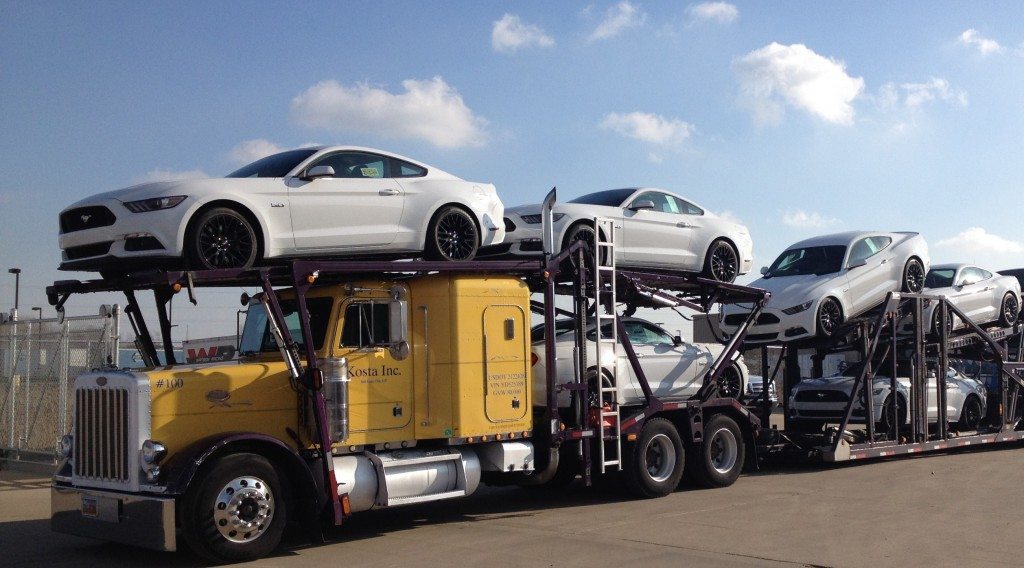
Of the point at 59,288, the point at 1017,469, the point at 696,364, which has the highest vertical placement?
the point at 59,288

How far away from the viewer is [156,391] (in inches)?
314

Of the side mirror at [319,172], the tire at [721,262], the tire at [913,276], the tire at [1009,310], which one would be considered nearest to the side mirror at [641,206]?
the tire at [721,262]

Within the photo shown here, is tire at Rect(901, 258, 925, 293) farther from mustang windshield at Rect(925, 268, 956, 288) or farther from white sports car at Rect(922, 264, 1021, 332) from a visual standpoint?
mustang windshield at Rect(925, 268, 956, 288)

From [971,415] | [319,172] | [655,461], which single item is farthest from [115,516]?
[971,415]

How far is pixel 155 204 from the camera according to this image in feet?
26.7

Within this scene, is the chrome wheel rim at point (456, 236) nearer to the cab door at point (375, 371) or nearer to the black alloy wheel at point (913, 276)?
the cab door at point (375, 371)

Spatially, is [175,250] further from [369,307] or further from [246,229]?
[369,307]

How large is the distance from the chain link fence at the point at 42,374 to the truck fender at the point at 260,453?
20.1ft

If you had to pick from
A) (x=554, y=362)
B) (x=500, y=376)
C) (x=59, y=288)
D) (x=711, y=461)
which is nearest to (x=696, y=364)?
(x=711, y=461)

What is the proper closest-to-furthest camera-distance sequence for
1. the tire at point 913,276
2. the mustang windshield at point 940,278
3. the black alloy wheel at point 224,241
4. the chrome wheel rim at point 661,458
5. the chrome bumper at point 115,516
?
the chrome bumper at point 115,516, the black alloy wheel at point 224,241, the chrome wheel rim at point 661,458, the tire at point 913,276, the mustang windshield at point 940,278

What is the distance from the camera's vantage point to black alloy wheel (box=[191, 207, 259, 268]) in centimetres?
821

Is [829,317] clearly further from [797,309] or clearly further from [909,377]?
[909,377]

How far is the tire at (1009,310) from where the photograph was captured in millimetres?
16703

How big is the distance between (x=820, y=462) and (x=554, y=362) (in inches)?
223
